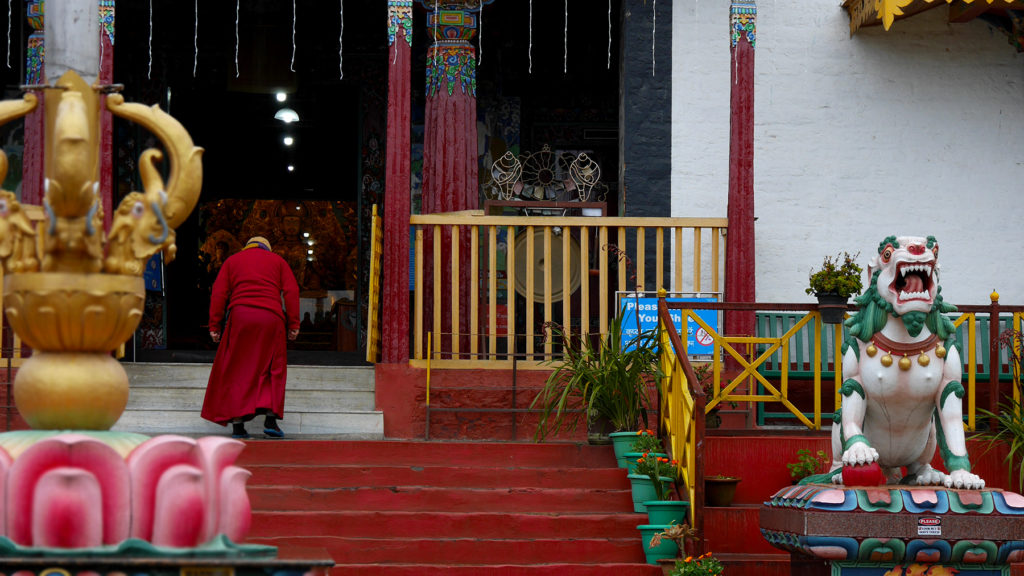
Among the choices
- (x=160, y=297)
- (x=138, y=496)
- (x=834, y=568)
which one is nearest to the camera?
(x=138, y=496)

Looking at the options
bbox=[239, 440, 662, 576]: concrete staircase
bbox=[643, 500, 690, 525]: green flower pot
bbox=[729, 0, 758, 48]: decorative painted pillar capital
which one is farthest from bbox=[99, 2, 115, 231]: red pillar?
bbox=[643, 500, 690, 525]: green flower pot

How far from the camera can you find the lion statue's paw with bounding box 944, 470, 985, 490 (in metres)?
7.28

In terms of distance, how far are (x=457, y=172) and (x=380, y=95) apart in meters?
2.77

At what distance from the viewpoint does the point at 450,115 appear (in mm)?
12602

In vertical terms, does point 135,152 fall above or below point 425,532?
above

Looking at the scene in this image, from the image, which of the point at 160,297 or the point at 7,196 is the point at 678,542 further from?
the point at 160,297

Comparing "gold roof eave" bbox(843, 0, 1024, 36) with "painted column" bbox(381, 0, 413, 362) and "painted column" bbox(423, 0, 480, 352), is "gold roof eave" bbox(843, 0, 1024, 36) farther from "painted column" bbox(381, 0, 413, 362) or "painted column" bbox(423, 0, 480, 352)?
"painted column" bbox(381, 0, 413, 362)

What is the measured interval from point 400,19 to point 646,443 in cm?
440

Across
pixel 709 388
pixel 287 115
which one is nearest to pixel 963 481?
pixel 709 388

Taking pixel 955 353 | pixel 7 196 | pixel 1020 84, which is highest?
pixel 1020 84

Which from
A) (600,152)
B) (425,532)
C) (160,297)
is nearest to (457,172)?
(600,152)

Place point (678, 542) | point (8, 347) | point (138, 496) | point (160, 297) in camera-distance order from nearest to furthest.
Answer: point (138, 496) < point (678, 542) < point (8, 347) < point (160, 297)

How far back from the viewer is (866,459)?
7.29 meters

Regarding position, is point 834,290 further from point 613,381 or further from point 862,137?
point 862,137
